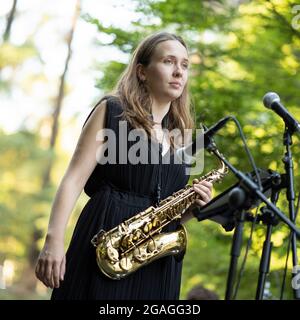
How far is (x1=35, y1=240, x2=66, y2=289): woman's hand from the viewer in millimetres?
3107

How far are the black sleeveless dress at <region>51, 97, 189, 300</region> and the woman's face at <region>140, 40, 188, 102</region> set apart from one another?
253 millimetres

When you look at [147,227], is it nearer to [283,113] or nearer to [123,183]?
[123,183]

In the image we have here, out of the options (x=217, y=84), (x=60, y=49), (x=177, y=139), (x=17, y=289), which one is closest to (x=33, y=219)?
(x=17, y=289)

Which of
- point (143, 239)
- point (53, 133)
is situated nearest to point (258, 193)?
point (143, 239)

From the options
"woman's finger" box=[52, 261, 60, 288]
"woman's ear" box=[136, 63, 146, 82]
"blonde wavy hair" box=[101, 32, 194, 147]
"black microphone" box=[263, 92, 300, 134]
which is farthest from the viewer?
"woman's ear" box=[136, 63, 146, 82]

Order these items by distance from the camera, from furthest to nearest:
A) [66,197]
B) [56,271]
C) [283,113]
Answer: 1. [66,197]
2. [56,271]
3. [283,113]

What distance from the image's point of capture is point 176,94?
137 inches

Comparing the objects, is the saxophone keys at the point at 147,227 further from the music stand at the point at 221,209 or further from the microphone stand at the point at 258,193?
the microphone stand at the point at 258,193

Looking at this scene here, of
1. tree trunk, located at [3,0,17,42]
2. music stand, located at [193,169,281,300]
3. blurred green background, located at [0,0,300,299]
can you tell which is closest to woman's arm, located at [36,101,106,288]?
music stand, located at [193,169,281,300]

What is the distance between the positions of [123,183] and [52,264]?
572 mm

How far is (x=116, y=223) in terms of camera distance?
3.36 metres

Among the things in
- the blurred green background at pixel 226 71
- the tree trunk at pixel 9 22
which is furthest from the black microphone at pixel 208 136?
the tree trunk at pixel 9 22

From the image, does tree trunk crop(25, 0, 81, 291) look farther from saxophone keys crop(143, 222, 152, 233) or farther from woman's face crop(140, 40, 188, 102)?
saxophone keys crop(143, 222, 152, 233)

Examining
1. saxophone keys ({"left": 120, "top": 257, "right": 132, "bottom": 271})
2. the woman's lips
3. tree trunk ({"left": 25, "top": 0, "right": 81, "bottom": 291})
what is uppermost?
tree trunk ({"left": 25, "top": 0, "right": 81, "bottom": 291})
